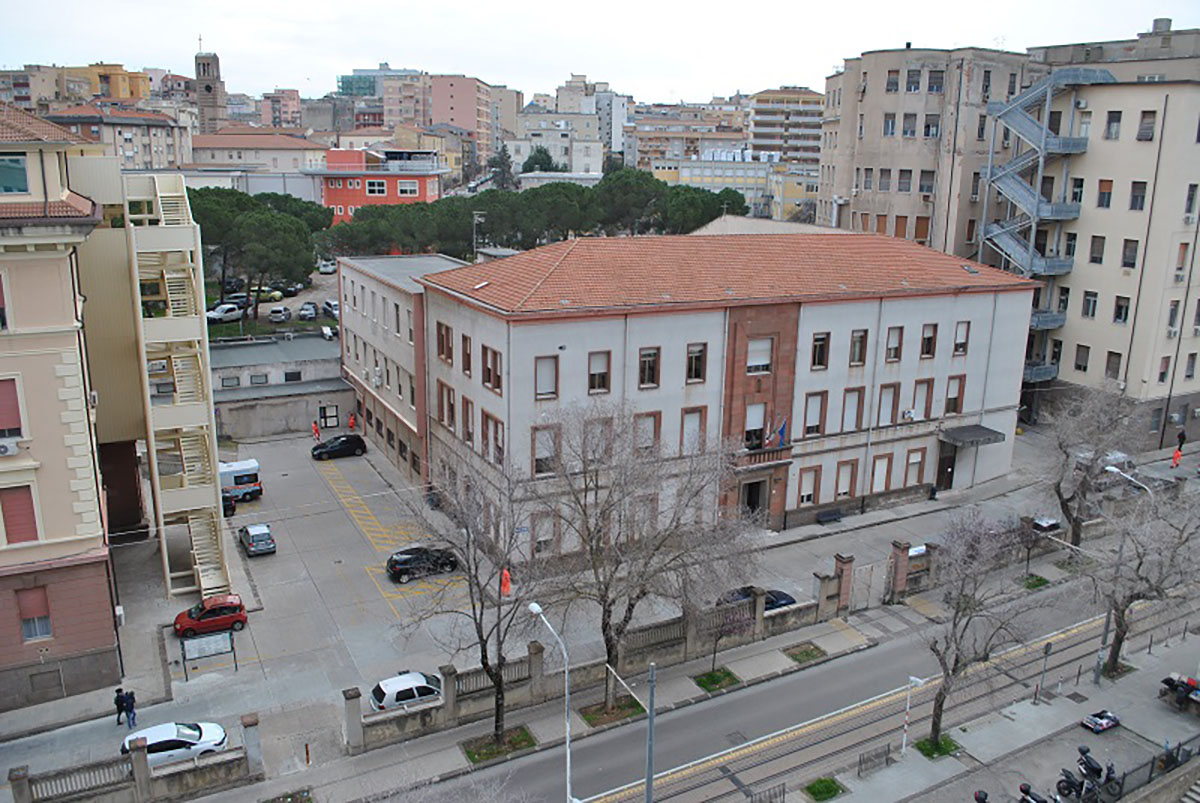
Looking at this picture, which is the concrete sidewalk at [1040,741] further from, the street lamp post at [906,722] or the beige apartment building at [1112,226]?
the beige apartment building at [1112,226]

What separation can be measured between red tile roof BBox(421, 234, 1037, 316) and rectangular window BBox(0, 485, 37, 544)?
58.9 feet

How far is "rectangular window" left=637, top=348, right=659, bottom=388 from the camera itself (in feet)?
132

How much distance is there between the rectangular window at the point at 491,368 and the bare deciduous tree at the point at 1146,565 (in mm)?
24058

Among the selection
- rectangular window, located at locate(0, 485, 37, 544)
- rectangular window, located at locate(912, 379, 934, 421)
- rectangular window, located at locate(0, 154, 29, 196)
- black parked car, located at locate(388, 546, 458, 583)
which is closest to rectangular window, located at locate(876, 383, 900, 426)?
rectangular window, located at locate(912, 379, 934, 421)

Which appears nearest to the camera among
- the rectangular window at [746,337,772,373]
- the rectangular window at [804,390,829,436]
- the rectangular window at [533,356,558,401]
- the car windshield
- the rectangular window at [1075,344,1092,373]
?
the car windshield

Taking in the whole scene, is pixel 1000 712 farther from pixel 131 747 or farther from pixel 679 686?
pixel 131 747

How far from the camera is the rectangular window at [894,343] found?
4632 cm

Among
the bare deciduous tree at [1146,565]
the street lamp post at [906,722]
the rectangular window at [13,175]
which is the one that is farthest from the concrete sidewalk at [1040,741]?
the rectangular window at [13,175]

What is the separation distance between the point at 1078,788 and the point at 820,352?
2262 centimetres

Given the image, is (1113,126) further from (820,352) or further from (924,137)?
(820,352)

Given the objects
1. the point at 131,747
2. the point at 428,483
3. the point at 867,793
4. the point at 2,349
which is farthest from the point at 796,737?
the point at 2,349

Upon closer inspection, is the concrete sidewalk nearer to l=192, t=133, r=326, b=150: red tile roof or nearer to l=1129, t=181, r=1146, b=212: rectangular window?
l=1129, t=181, r=1146, b=212: rectangular window

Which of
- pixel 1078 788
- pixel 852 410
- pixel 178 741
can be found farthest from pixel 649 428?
pixel 178 741

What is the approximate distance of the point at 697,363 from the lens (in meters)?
41.8
